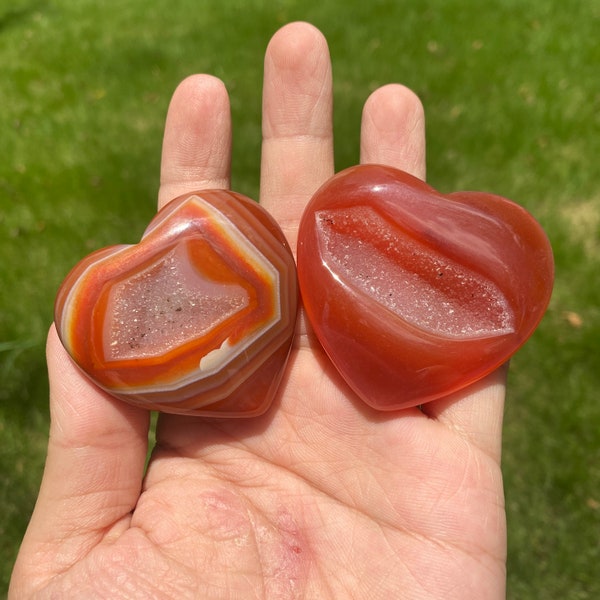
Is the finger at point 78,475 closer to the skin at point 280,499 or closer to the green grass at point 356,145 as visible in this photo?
the skin at point 280,499

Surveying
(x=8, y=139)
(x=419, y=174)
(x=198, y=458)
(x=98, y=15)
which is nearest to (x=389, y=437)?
(x=198, y=458)

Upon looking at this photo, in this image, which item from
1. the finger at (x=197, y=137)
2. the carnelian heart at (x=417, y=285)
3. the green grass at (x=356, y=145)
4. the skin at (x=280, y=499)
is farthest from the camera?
the green grass at (x=356, y=145)

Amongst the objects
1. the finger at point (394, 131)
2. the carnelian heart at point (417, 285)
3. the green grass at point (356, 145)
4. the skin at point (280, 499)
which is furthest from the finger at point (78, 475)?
the finger at point (394, 131)

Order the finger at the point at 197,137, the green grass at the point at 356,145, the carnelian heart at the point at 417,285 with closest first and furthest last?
→ the carnelian heart at the point at 417,285 < the finger at the point at 197,137 < the green grass at the point at 356,145

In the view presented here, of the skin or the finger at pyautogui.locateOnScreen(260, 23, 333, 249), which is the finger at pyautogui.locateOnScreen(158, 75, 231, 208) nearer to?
the finger at pyautogui.locateOnScreen(260, 23, 333, 249)

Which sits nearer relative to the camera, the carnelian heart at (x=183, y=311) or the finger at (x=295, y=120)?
the carnelian heart at (x=183, y=311)

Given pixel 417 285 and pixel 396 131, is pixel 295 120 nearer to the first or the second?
pixel 396 131

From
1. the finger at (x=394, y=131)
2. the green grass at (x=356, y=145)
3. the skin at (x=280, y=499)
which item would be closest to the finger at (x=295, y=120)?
the finger at (x=394, y=131)

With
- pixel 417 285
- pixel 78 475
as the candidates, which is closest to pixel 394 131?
pixel 417 285

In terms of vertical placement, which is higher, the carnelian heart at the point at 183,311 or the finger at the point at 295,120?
the finger at the point at 295,120

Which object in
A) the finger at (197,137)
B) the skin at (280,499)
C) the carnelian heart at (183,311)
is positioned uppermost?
the finger at (197,137)
